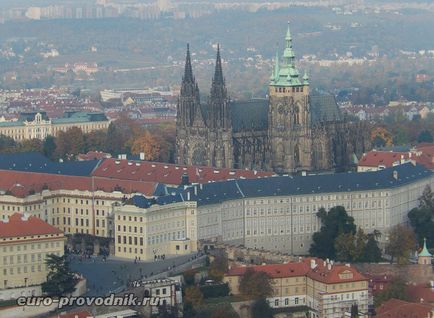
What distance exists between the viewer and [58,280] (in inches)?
2918

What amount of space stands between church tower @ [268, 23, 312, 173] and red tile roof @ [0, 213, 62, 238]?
27877mm

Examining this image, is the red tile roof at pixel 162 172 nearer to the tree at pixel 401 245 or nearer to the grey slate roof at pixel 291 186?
the grey slate roof at pixel 291 186

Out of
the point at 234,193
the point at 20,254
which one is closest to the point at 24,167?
the point at 234,193

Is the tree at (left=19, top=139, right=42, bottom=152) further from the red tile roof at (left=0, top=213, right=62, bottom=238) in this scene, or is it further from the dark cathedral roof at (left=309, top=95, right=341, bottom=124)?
Result: the red tile roof at (left=0, top=213, right=62, bottom=238)

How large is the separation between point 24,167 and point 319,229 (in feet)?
54.2

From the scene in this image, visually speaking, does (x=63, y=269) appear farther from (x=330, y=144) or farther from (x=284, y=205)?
(x=330, y=144)

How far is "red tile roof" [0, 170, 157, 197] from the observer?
290 ft

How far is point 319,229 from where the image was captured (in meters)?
89.3

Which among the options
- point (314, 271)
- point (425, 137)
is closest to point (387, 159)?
point (425, 137)

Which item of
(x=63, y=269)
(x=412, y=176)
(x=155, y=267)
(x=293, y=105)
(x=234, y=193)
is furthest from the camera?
(x=293, y=105)

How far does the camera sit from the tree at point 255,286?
243ft

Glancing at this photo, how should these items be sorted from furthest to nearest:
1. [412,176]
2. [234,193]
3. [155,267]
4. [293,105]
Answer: [293,105] < [412,176] < [234,193] < [155,267]

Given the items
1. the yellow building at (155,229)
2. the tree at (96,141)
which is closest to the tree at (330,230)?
the yellow building at (155,229)

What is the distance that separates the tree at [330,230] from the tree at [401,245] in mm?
2004
